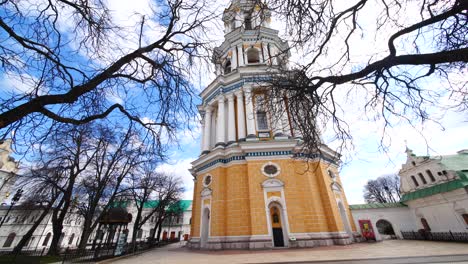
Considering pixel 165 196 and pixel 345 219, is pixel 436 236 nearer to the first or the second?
pixel 345 219

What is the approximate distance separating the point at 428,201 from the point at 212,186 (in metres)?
20.8

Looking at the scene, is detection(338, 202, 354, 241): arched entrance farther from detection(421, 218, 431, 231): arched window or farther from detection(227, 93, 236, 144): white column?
detection(227, 93, 236, 144): white column

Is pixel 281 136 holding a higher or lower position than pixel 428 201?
higher

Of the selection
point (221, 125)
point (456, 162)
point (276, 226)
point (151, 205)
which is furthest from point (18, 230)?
point (456, 162)

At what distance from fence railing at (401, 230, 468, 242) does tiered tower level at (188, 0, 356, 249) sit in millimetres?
6820

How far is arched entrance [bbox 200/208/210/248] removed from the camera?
50.8 ft

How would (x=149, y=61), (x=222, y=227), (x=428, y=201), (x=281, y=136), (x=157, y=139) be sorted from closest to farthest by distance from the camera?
(x=149, y=61), (x=157, y=139), (x=222, y=227), (x=281, y=136), (x=428, y=201)

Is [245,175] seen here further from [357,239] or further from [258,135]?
[357,239]

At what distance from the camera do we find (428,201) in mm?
19406

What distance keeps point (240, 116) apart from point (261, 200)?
767 centimetres

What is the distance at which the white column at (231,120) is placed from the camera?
57.9 ft

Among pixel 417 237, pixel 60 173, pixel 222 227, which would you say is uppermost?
pixel 60 173

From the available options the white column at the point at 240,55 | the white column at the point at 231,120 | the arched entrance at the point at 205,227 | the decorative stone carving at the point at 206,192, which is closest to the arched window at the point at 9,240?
the arched entrance at the point at 205,227

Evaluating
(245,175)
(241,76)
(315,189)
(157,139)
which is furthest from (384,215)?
(157,139)
